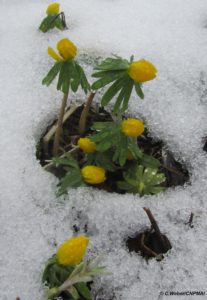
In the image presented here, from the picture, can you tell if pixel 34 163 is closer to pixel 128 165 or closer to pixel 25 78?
pixel 128 165

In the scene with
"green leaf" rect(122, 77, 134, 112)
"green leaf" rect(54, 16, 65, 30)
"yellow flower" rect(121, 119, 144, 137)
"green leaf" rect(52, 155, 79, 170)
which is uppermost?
"green leaf" rect(122, 77, 134, 112)

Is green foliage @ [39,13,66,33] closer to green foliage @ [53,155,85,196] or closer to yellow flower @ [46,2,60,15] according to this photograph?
yellow flower @ [46,2,60,15]

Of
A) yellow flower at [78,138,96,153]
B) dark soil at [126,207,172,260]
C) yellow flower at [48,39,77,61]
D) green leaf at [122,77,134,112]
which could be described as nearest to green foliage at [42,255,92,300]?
dark soil at [126,207,172,260]

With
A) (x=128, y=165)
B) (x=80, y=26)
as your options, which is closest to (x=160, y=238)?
(x=128, y=165)

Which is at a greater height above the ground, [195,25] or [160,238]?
[195,25]

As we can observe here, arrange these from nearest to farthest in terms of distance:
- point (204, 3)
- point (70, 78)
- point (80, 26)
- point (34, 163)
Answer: point (70, 78) < point (34, 163) < point (80, 26) < point (204, 3)

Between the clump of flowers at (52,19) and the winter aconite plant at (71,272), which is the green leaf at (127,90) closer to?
the winter aconite plant at (71,272)

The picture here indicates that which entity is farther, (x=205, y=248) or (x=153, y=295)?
(x=205, y=248)
